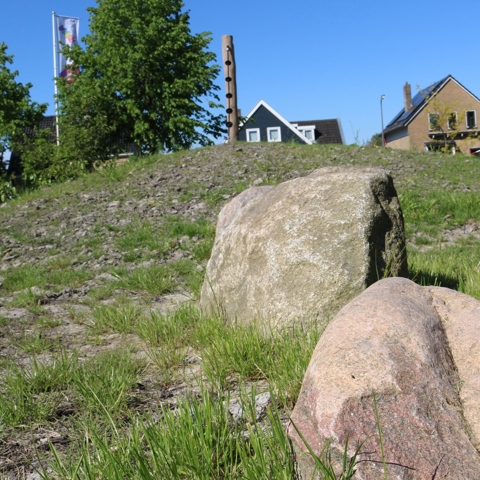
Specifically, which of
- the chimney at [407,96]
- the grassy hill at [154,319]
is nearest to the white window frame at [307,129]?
the chimney at [407,96]

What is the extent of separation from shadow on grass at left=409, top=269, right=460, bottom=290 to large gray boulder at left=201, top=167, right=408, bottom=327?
2.72 ft

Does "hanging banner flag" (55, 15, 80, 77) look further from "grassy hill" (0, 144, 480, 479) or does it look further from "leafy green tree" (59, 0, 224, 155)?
"grassy hill" (0, 144, 480, 479)

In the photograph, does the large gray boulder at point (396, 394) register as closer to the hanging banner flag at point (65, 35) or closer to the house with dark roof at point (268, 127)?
the hanging banner flag at point (65, 35)

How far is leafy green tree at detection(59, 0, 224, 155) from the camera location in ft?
77.5

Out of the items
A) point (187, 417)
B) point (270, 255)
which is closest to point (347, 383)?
point (187, 417)

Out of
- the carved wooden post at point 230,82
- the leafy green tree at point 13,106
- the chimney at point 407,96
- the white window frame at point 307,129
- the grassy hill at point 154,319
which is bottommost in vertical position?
the grassy hill at point 154,319

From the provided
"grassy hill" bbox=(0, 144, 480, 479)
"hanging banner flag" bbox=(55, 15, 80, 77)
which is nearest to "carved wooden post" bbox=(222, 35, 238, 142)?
"grassy hill" bbox=(0, 144, 480, 479)

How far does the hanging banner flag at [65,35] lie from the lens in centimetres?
2698

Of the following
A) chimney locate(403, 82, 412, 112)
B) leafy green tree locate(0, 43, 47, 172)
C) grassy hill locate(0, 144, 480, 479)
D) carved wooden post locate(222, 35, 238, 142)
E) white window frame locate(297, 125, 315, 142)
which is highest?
chimney locate(403, 82, 412, 112)

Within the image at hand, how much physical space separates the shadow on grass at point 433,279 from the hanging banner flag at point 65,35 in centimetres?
2441

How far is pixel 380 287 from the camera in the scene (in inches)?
110

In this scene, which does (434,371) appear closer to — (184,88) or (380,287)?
(380,287)

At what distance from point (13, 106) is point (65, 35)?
4.08m

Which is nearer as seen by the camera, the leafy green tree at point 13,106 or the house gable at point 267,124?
the leafy green tree at point 13,106
